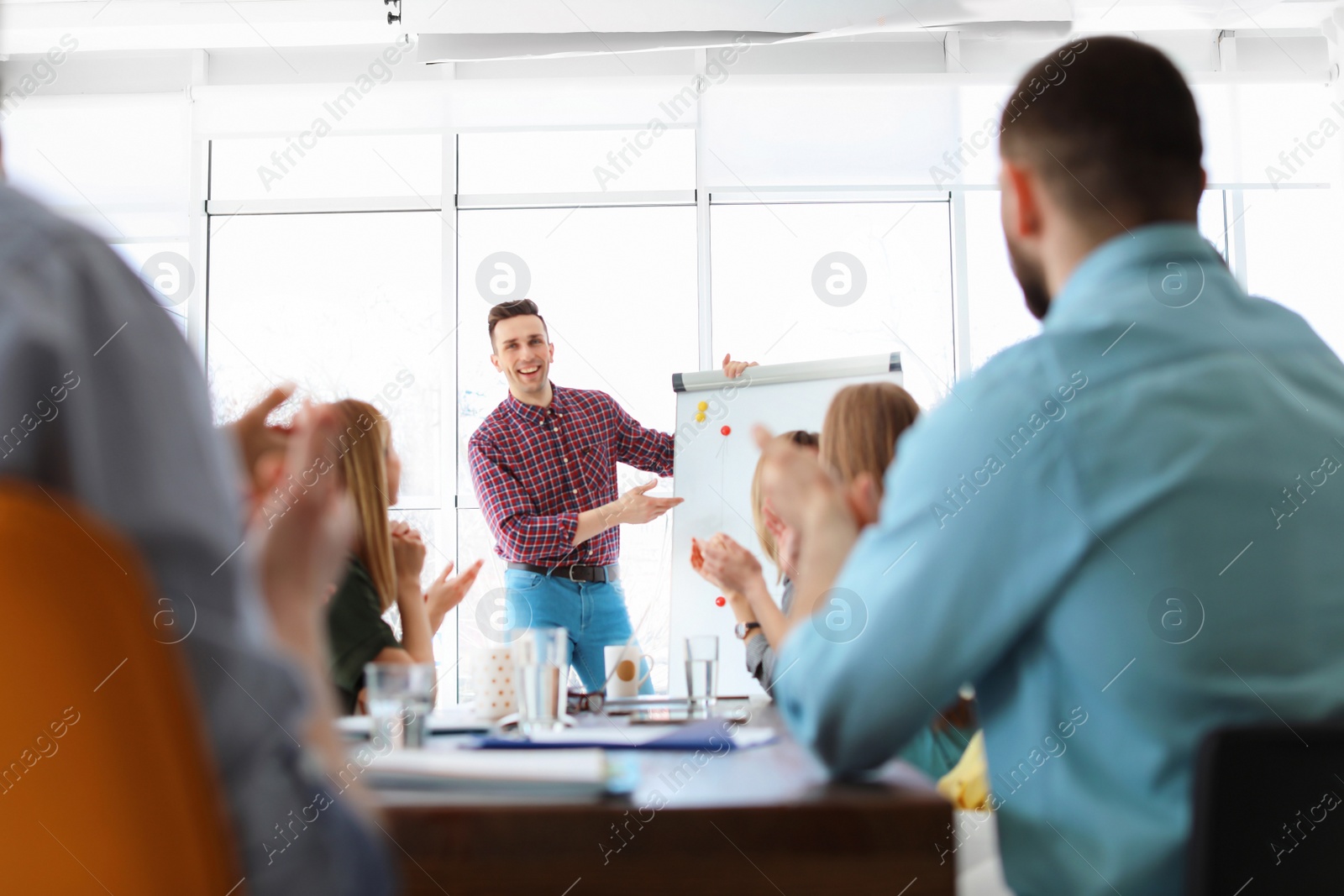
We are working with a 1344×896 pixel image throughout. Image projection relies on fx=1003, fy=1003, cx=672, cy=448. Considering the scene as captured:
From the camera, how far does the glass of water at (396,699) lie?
1214 millimetres

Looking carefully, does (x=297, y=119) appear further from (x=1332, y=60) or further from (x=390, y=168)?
(x=1332, y=60)

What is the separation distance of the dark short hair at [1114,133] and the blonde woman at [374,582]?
1.07m

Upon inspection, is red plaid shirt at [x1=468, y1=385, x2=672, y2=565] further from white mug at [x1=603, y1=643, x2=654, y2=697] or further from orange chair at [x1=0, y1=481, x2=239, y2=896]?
orange chair at [x1=0, y1=481, x2=239, y2=896]

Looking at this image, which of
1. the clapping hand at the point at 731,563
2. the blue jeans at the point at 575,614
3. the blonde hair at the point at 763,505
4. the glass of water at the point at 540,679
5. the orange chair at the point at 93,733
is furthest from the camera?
the blue jeans at the point at 575,614

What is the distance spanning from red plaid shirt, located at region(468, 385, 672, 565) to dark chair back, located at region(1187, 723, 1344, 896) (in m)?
3.04

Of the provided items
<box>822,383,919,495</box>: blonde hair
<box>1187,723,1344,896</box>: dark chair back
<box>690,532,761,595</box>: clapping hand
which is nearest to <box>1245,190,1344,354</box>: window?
<box>822,383,919,495</box>: blonde hair

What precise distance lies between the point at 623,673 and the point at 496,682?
419 millimetres

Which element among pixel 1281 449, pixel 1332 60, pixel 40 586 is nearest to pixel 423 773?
pixel 40 586

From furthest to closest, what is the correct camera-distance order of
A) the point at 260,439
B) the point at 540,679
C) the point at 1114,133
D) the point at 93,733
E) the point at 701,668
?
the point at 701,668
the point at 540,679
the point at 1114,133
the point at 260,439
the point at 93,733

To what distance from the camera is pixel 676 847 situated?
0.84 m

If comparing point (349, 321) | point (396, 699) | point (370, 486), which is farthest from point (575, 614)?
point (396, 699)

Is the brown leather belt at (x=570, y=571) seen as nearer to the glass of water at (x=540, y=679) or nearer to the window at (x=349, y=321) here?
the window at (x=349, y=321)

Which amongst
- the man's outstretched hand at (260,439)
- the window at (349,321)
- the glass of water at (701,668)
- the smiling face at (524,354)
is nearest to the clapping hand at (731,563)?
the glass of water at (701,668)

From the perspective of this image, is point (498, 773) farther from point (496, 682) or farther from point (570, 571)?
point (570, 571)
